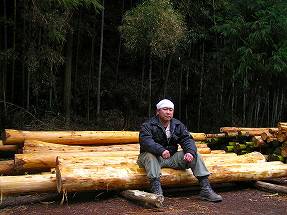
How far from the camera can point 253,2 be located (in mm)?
15414

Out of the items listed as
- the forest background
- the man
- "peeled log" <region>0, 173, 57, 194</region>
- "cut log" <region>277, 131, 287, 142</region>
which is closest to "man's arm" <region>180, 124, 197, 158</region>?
the man

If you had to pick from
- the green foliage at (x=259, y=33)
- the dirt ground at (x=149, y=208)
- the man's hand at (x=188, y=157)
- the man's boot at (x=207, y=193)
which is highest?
the green foliage at (x=259, y=33)

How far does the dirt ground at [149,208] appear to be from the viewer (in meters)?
5.81

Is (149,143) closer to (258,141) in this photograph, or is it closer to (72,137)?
(72,137)

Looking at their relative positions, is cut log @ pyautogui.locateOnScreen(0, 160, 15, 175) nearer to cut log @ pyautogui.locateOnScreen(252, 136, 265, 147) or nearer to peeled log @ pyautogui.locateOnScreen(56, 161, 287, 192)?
peeled log @ pyautogui.locateOnScreen(56, 161, 287, 192)

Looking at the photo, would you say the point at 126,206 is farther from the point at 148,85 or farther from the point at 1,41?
the point at 148,85

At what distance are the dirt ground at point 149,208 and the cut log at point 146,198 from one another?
7 cm

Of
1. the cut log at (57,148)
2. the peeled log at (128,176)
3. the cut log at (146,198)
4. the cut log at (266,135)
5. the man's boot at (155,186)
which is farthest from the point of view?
the cut log at (266,135)

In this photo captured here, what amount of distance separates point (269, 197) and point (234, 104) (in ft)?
43.5

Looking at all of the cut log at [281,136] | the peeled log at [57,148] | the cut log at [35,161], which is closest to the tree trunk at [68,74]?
the peeled log at [57,148]

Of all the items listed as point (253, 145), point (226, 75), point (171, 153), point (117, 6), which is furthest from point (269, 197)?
point (117, 6)

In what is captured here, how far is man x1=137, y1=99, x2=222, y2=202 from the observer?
20.6 feet

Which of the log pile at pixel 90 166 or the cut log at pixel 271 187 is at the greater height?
the log pile at pixel 90 166

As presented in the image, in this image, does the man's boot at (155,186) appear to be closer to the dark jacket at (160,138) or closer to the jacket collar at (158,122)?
the dark jacket at (160,138)
